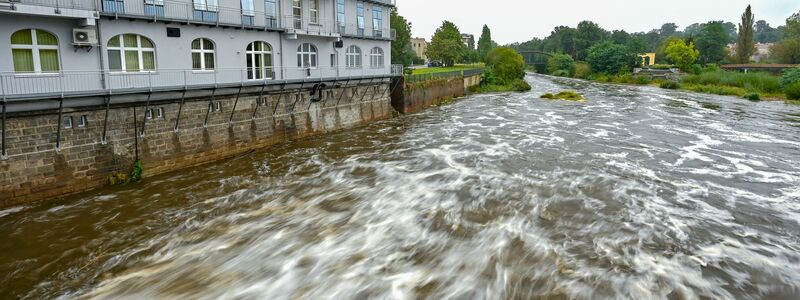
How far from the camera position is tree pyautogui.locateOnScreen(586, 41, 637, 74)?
76188 millimetres

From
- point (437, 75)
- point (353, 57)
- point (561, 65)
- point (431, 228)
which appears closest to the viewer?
point (431, 228)

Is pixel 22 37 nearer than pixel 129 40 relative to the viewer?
Yes

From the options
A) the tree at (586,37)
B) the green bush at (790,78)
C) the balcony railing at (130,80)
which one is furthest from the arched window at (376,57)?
the tree at (586,37)

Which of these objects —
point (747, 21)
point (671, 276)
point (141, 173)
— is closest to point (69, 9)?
point (141, 173)

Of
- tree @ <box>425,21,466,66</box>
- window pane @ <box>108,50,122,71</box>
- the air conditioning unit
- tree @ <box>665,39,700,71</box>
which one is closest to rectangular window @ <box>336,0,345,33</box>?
window pane @ <box>108,50,122,71</box>

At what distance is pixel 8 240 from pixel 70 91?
4845 millimetres

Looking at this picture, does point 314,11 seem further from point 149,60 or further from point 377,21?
point 149,60

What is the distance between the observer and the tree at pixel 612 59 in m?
76.2

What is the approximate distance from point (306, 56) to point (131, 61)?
9.52 m

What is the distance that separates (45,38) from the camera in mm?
14891

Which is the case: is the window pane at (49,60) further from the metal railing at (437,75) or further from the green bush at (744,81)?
the green bush at (744,81)

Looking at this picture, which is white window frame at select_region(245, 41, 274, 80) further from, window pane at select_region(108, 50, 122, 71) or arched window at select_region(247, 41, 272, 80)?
window pane at select_region(108, 50, 122, 71)

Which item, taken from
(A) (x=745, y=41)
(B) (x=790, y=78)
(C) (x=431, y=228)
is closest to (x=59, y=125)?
(C) (x=431, y=228)

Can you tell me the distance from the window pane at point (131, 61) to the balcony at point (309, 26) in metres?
7.45
